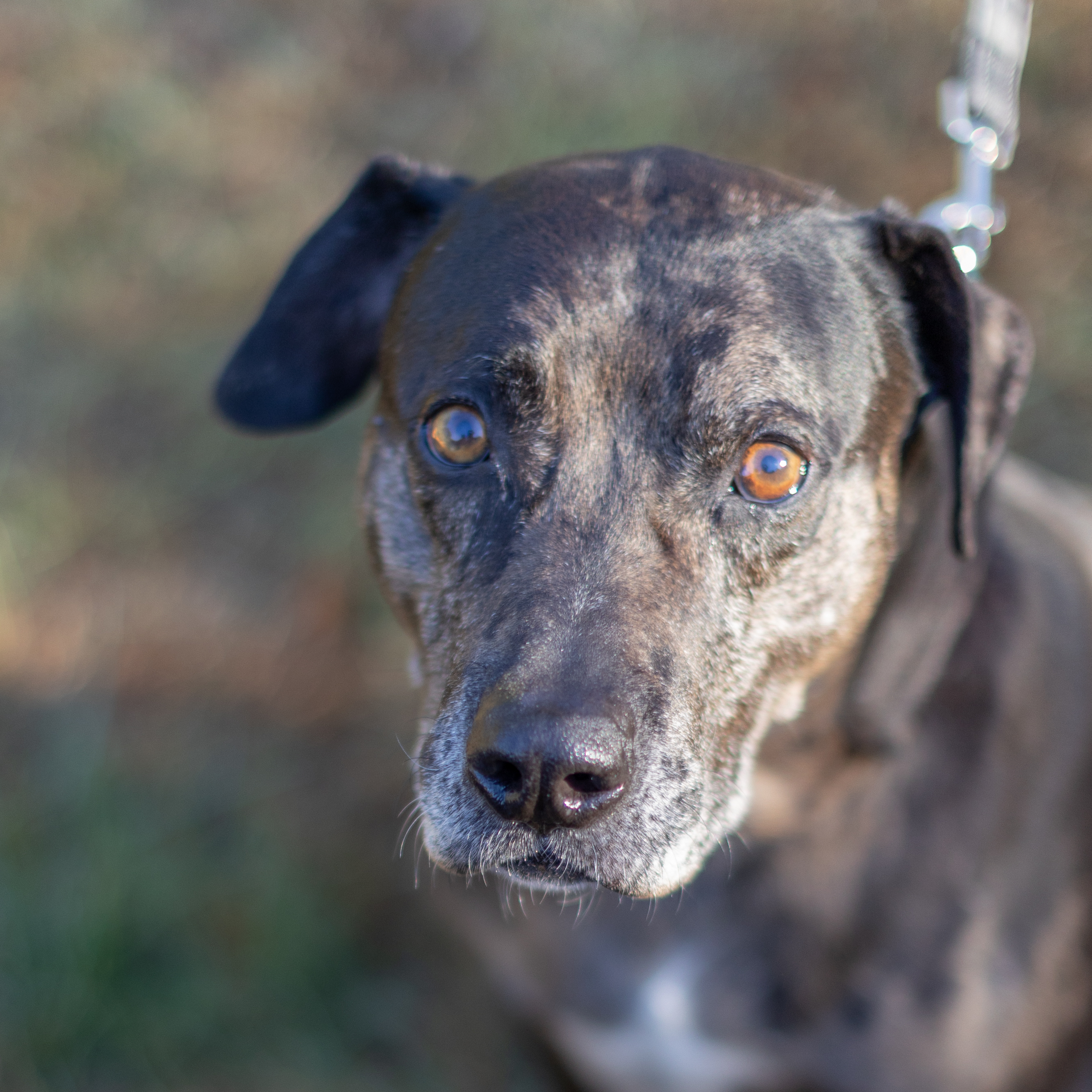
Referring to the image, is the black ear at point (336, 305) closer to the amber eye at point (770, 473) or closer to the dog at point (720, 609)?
the dog at point (720, 609)

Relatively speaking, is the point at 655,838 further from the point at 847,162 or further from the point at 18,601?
the point at 847,162

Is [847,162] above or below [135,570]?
above

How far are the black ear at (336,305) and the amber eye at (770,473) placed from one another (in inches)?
41.3

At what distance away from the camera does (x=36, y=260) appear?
17.9 feet

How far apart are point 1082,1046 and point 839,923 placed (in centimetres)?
67

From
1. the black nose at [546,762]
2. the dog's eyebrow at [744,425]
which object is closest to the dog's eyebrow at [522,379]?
the dog's eyebrow at [744,425]

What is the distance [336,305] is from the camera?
2.86 meters

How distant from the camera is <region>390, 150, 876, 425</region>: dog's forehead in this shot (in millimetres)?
2164

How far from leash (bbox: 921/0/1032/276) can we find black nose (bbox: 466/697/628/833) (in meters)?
1.77

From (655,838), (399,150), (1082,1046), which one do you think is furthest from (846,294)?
(399,150)

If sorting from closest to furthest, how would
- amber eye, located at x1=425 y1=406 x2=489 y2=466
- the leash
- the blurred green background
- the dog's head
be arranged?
the dog's head → amber eye, located at x1=425 y1=406 x2=489 y2=466 → the leash → the blurred green background

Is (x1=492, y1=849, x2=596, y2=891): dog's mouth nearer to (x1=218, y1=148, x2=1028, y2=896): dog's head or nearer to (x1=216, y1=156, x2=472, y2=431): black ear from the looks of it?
(x1=218, y1=148, x2=1028, y2=896): dog's head

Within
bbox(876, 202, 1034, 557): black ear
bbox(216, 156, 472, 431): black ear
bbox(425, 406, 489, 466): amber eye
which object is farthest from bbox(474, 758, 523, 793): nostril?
bbox(216, 156, 472, 431): black ear

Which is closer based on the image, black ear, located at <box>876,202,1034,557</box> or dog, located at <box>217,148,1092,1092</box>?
dog, located at <box>217,148,1092,1092</box>
